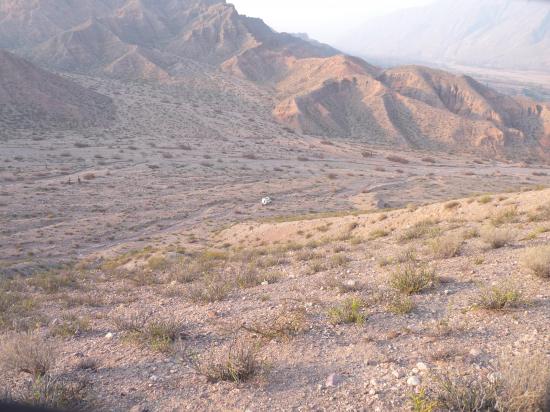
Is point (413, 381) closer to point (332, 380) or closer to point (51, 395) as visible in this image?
point (332, 380)

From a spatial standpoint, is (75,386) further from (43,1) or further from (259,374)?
(43,1)

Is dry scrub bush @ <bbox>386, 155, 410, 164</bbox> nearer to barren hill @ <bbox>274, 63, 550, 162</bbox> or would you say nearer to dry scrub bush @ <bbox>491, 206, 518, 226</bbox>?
barren hill @ <bbox>274, 63, 550, 162</bbox>

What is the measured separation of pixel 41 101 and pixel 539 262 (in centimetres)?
6607

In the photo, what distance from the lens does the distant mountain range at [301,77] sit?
250ft

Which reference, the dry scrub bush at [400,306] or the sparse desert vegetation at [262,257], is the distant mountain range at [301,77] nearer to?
the sparse desert vegetation at [262,257]

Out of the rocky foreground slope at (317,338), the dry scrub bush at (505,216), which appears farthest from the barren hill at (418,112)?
the rocky foreground slope at (317,338)

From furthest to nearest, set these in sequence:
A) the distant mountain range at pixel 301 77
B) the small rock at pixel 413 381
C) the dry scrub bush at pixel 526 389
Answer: the distant mountain range at pixel 301 77
the small rock at pixel 413 381
the dry scrub bush at pixel 526 389

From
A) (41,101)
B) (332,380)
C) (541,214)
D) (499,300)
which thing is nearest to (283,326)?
(332,380)

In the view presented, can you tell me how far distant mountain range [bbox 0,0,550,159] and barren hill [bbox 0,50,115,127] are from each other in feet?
79.4

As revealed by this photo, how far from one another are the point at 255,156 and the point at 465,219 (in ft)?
128

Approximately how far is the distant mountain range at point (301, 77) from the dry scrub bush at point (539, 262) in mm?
67062

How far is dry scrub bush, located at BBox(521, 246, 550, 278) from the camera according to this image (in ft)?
22.9

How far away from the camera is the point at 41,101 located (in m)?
59.5

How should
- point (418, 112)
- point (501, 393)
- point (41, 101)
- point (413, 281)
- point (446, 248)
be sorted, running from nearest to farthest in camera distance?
point (501, 393)
point (413, 281)
point (446, 248)
point (41, 101)
point (418, 112)
